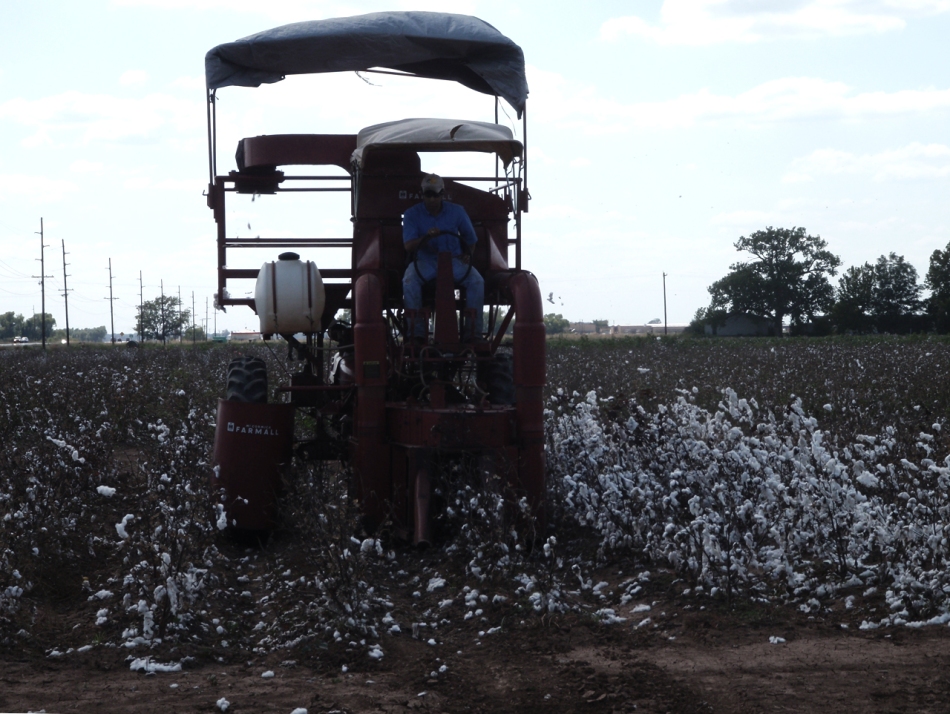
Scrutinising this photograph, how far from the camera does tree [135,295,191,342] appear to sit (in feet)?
382

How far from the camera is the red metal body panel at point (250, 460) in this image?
327 inches

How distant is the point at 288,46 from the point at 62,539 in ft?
15.3

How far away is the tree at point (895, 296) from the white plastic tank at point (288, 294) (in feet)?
261

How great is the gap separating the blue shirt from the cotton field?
1.75 m

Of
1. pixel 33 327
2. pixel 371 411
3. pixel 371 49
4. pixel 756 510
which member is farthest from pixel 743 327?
pixel 33 327

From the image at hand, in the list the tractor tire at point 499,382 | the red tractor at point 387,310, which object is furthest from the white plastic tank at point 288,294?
the tractor tire at point 499,382

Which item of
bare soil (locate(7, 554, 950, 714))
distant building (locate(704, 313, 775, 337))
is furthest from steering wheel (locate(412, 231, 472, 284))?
distant building (locate(704, 313, 775, 337))

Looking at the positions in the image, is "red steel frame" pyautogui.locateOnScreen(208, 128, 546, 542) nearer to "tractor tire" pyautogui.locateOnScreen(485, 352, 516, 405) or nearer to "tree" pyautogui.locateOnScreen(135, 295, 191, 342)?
"tractor tire" pyautogui.locateOnScreen(485, 352, 516, 405)

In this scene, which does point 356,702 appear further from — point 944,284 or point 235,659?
point 944,284

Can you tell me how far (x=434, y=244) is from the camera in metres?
8.41

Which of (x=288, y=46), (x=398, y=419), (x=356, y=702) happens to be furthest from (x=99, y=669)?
(x=288, y=46)

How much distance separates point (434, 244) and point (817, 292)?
90.2 metres

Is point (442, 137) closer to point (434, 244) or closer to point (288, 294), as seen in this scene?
point (434, 244)

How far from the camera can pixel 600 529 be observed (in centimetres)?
769
